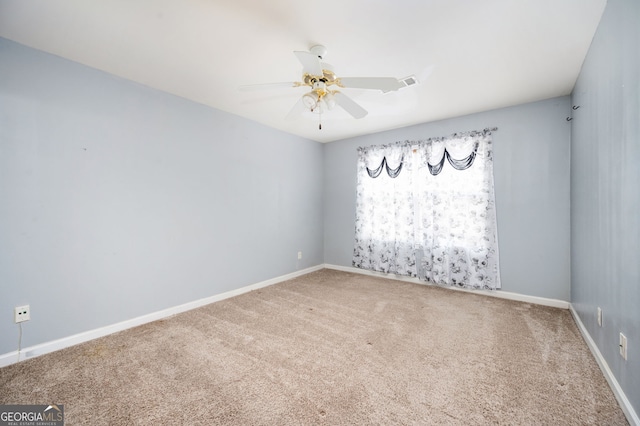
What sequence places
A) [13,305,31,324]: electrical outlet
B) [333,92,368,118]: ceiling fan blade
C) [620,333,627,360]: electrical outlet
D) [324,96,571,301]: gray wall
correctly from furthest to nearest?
[324,96,571,301]: gray wall, [333,92,368,118]: ceiling fan blade, [13,305,31,324]: electrical outlet, [620,333,627,360]: electrical outlet

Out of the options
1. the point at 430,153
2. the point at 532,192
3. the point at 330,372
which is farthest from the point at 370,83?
the point at 532,192

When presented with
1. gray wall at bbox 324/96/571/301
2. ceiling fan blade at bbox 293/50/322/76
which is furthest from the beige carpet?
ceiling fan blade at bbox 293/50/322/76

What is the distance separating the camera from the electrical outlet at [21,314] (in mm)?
2029

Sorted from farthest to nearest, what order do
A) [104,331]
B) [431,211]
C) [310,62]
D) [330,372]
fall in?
[431,211]
[104,331]
[330,372]
[310,62]

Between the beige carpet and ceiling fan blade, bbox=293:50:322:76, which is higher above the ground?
ceiling fan blade, bbox=293:50:322:76

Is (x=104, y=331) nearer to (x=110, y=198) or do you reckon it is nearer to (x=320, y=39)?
(x=110, y=198)

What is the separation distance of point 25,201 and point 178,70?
162cm

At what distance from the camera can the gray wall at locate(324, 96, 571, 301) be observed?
3086 millimetres

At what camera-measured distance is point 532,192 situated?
3252 mm

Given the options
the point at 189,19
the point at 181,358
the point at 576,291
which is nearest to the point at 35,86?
the point at 189,19

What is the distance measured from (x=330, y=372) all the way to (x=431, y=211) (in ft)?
9.10

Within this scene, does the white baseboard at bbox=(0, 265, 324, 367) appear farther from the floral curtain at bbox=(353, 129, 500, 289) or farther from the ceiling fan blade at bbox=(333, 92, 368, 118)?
the ceiling fan blade at bbox=(333, 92, 368, 118)

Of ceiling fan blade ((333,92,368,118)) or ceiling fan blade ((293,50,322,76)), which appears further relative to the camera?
ceiling fan blade ((333,92,368,118))

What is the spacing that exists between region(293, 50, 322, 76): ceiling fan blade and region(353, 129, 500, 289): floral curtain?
103 inches
